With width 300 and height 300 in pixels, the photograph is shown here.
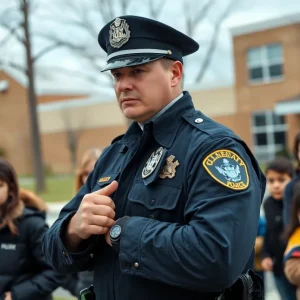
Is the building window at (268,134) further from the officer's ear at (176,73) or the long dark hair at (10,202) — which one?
the officer's ear at (176,73)

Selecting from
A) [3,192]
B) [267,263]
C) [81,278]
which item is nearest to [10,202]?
[3,192]

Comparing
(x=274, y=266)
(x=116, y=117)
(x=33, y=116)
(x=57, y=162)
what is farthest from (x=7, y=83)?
(x=274, y=266)

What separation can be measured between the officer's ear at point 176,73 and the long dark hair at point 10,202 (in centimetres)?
172

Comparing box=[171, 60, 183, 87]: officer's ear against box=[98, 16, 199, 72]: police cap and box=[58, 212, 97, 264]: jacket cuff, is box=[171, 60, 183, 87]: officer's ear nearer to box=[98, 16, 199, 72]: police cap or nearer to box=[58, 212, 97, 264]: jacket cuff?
box=[98, 16, 199, 72]: police cap

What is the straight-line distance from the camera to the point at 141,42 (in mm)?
1840

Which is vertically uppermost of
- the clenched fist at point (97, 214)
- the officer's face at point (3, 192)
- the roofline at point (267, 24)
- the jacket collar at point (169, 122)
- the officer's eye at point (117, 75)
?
the roofline at point (267, 24)

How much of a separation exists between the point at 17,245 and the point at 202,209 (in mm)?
1910

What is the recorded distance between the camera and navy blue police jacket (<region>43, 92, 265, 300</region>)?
1.49 m

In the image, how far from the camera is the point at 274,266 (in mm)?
4363

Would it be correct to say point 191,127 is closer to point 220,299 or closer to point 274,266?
point 220,299

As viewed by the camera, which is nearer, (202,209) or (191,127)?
(202,209)

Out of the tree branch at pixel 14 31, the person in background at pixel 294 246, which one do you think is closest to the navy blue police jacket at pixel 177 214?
the person in background at pixel 294 246

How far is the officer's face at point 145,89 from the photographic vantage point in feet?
5.90

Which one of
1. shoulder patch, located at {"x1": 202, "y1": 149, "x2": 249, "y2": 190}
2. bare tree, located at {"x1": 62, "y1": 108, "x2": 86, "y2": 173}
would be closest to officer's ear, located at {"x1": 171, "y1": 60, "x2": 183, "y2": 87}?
shoulder patch, located at {"x1": 202, "y1": 149, "x2": 249, "y2": 190}
